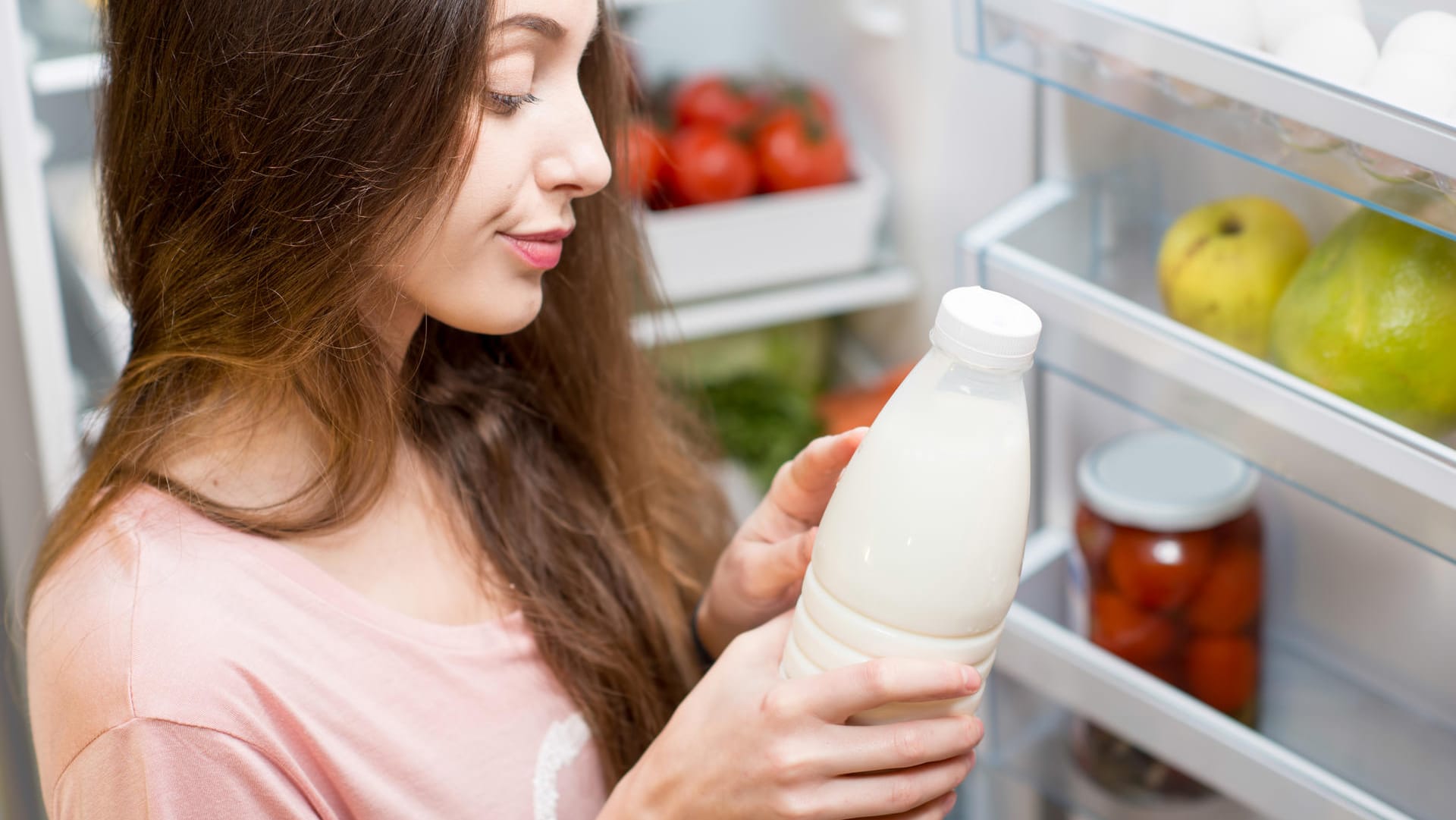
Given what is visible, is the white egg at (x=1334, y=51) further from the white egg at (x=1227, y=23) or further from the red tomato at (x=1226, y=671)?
the red tomato at (x=1226, y=671)

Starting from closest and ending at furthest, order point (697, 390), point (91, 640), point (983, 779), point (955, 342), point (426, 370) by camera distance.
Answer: point (955, 342)
point (91, 640)
point (426, 370)
point (983, 779)
point (697, 390)

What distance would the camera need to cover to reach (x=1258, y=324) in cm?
79

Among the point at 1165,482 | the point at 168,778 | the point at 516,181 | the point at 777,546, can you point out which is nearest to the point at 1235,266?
the point at 1165,482

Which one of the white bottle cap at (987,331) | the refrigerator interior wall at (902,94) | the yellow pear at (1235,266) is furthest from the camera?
the refrigerator interior wall at (902,94)

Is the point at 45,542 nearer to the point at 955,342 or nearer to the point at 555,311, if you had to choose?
the point at 555,311

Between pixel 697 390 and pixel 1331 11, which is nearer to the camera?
pixel 1331 11

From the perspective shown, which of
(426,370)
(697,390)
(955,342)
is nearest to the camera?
(955,342)

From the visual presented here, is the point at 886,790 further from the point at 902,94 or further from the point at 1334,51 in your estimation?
the point at 902,94

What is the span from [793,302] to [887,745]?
0.97 m

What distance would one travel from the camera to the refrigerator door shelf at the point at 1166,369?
0.69 metres

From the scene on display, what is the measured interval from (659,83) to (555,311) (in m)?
0.78

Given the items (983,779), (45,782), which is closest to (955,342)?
(45,782)

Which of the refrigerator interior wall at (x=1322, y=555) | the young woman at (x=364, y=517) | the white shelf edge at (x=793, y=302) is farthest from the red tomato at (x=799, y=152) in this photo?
the young woman at (x=364, y=517)

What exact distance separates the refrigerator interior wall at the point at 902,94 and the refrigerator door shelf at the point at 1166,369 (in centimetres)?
14
